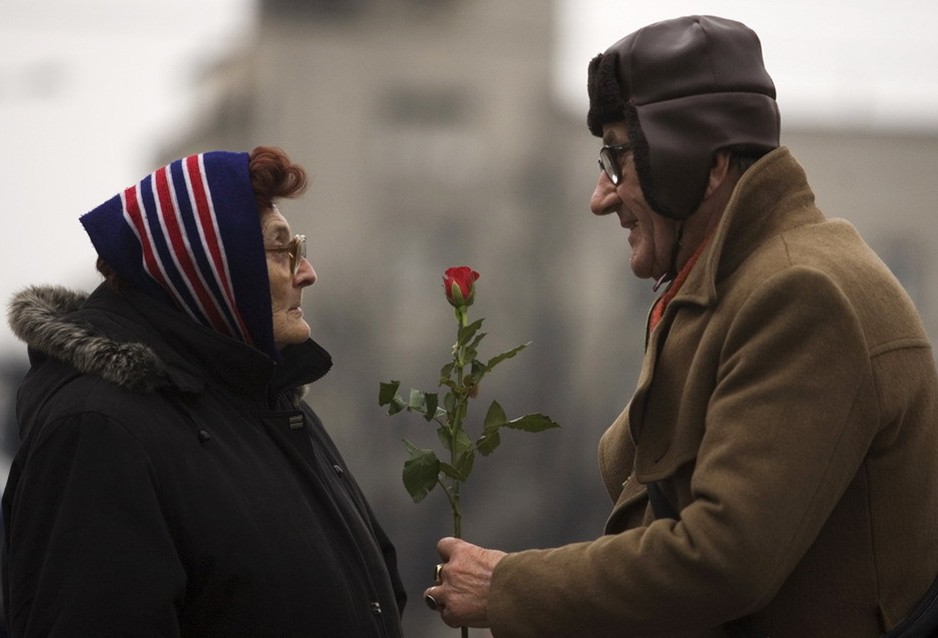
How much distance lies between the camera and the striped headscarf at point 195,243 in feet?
10.8

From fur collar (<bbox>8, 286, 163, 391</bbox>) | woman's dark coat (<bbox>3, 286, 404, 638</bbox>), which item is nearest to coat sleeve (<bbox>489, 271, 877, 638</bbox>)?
woman's dark coat (<bbox>3, 286, 404, 638</bbox>)

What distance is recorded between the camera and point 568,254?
6312 cm

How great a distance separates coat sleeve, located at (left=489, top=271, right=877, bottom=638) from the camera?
263cm

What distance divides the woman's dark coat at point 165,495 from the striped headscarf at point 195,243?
74mm

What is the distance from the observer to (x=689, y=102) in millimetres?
2951

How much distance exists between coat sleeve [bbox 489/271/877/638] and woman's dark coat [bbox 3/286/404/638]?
78 cm

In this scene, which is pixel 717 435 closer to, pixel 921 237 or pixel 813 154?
pixel 813 154

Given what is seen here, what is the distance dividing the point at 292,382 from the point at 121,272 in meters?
0.46

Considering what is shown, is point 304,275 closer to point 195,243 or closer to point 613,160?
point 195,243

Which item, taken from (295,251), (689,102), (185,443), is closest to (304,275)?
(295,251)

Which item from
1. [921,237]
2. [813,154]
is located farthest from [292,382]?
[921,237]

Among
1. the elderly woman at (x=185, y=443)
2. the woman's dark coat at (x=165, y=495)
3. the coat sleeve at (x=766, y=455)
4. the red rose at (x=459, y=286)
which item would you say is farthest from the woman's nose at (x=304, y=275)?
the coat sleeve at (x=766, y=455)

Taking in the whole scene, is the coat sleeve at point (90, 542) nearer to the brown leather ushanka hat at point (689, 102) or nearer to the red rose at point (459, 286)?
the red rose at point (459, 286)

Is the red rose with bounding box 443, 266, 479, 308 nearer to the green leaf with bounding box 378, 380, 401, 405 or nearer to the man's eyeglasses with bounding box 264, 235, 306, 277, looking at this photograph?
the green leaf with bounding box 378, 380, 401, 405
